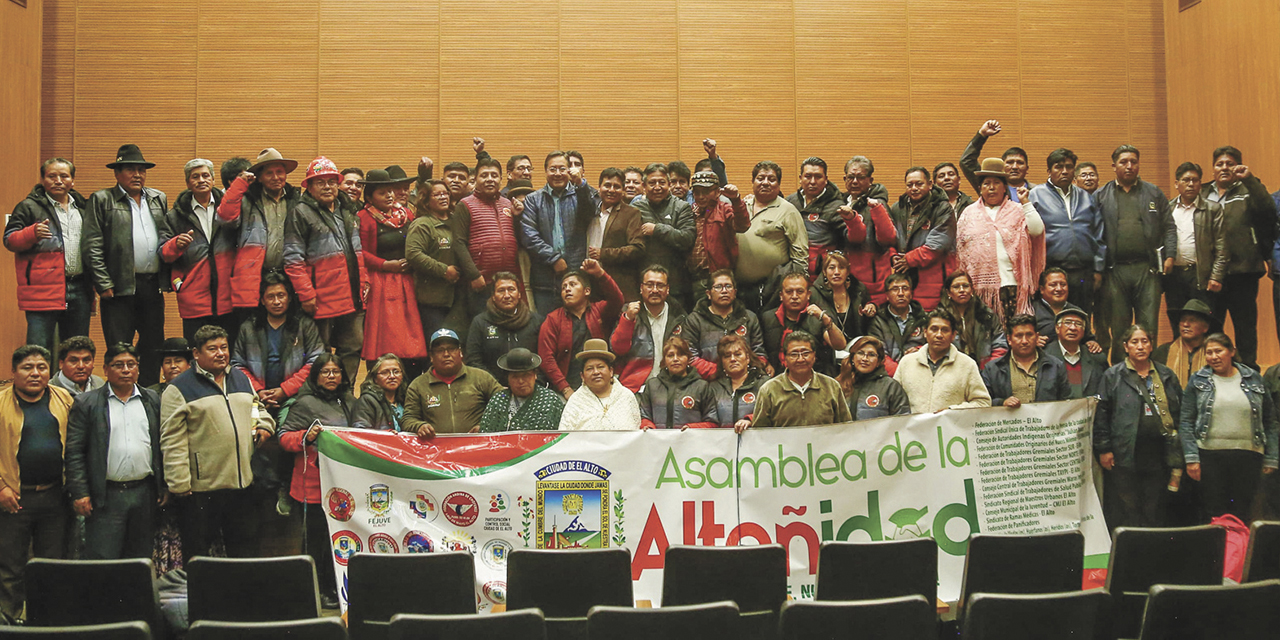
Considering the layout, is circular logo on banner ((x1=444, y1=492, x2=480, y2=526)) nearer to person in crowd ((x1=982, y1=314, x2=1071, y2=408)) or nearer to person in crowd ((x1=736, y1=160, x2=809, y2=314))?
person in crowd ((x1=736, y1=160, x2=809, y2=314))

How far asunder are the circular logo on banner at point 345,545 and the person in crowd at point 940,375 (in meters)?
3.69

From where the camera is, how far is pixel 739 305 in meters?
7.54

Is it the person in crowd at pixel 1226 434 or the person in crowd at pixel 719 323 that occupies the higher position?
the person in crowd at pixel 719 323

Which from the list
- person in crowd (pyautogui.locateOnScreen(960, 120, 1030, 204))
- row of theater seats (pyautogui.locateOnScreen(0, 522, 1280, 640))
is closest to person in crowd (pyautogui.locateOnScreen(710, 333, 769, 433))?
row of theater seats (pyautogui.locateOnScreen(0, 522, 1280, 640))

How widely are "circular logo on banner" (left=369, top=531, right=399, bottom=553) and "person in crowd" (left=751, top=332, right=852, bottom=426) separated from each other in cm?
232

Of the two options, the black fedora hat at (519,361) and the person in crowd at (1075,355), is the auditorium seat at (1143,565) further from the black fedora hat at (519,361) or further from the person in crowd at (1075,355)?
the black fedora hat at (519,361)

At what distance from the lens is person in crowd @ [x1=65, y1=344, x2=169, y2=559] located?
605 cm

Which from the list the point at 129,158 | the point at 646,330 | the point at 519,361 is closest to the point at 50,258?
the point at 129,158

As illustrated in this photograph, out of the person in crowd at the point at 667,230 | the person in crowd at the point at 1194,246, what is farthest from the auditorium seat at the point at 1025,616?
the person in crowd at the point at 1194,246

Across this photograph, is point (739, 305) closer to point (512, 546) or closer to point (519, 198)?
point (519, 198)

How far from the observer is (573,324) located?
757 centimetres

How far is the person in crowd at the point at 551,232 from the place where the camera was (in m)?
7.99

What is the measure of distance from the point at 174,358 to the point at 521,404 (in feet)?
8.24

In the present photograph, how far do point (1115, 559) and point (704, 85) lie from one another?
886cm
